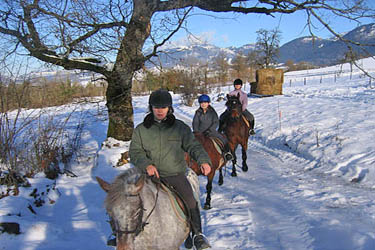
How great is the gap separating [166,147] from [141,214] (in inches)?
38.4

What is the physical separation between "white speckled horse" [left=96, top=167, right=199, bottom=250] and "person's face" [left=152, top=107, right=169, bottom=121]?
78cm

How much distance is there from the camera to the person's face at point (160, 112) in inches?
115

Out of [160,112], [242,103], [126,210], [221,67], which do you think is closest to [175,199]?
[126,210]

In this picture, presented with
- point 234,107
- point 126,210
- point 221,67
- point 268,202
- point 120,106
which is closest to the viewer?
point 126,210

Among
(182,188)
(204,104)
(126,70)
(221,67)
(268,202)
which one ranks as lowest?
(268,202)

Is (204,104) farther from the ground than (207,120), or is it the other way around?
(204,104)

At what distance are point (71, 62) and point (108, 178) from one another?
3620mm

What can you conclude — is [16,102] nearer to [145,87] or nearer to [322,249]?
[145,87]

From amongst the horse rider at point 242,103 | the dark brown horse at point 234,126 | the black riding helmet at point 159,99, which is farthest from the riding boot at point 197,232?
the horse rider at point 242,103

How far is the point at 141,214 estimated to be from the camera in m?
2.19

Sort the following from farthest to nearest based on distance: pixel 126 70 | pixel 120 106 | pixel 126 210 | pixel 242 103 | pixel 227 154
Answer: pixel 242 103 < pixel 120 106 < pixel 126 70 < pixel 227 154 < pixel 126 210

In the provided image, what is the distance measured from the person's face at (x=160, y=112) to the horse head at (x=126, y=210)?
990mm

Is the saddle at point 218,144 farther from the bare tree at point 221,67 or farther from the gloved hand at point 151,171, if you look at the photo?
the bare tree at point 221,67

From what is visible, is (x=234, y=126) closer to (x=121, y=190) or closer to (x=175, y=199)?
(x=175, y=199)
